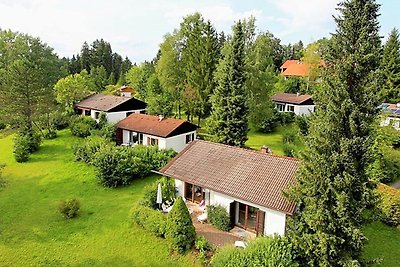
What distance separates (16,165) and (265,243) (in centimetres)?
2870

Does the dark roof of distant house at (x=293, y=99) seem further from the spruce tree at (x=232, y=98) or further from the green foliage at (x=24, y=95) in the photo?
the green foliage at (x=24, y=95)

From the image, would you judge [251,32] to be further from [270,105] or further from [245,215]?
[245,215]

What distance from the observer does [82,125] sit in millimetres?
41656

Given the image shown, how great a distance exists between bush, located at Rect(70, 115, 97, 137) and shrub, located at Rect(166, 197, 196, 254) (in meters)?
26.6

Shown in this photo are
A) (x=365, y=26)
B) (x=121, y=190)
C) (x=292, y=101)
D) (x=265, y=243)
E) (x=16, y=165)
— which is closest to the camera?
(x=365, y=26)

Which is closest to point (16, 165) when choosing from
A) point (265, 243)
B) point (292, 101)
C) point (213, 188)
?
point (213, 188)

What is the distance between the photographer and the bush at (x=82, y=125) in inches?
1630

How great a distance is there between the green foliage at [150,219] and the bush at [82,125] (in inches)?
895

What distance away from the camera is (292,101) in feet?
165

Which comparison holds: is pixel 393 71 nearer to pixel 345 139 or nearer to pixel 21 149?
pixel 345 139

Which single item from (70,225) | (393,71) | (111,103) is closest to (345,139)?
(70,225)

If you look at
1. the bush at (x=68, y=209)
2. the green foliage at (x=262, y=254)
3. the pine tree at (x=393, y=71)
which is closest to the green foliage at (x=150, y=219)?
the green foliage at (x=262, y=254)

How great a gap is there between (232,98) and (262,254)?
19.5 m

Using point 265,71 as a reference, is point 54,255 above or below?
below
